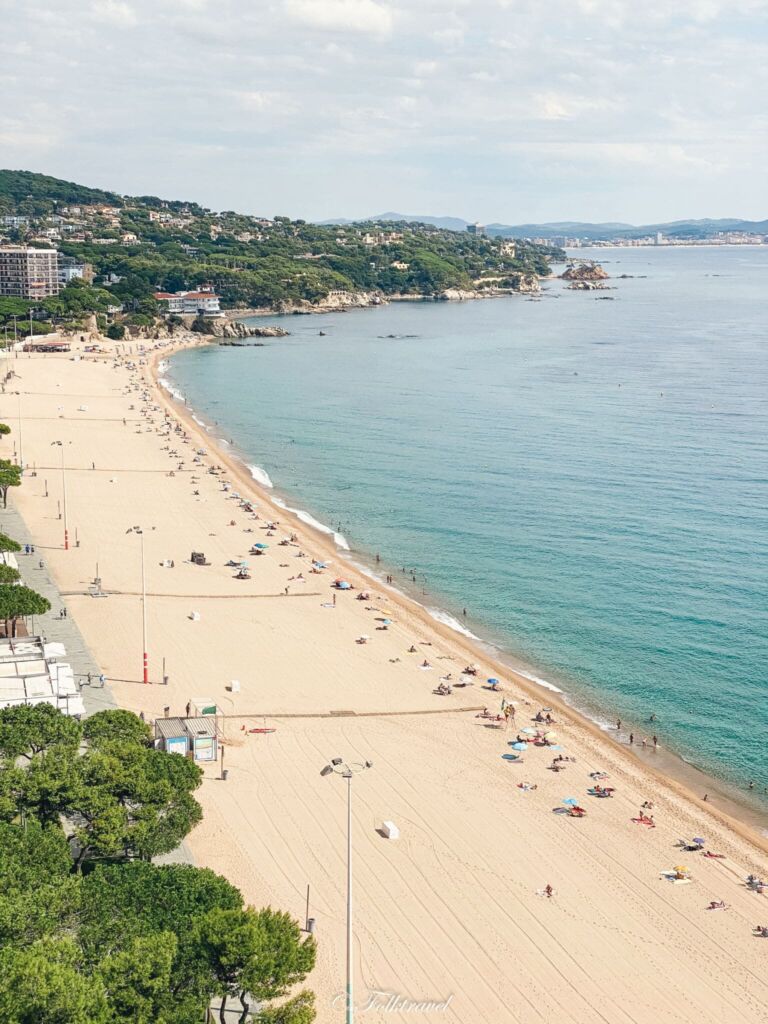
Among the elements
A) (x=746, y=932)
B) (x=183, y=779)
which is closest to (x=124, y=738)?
(x=183, y=779)

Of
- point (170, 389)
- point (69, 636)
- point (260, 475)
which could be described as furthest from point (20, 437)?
point (69, 636)

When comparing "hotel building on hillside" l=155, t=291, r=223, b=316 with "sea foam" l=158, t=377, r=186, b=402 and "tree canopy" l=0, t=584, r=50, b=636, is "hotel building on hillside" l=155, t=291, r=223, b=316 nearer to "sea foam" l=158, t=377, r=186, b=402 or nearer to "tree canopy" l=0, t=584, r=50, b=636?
"sea foam" l=158, t=377, r=186, b=402

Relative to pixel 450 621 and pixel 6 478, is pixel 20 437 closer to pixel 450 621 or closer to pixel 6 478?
pixel 6 478

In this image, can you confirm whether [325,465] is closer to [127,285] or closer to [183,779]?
[183,779]

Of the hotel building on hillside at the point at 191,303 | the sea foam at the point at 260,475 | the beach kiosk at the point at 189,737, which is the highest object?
the hotel building on hillside at the point at 191,303

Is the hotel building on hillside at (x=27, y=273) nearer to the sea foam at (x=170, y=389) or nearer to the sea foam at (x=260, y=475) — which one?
the sea foam at (x=170, y=389)

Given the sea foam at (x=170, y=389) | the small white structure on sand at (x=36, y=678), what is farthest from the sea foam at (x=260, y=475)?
the small white structure on sand at (x=36, y=678)
